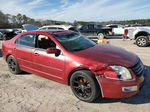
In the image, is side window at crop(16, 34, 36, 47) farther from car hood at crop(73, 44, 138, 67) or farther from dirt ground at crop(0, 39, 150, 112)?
car hood at crop(73, 44, 138, 67)

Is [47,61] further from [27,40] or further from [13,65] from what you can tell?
[13,65]

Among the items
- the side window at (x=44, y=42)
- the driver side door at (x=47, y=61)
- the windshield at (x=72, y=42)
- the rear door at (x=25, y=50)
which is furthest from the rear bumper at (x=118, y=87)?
the rear door at (x=25, y=50)

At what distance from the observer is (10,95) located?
165 inches

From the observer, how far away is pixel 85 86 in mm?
3707

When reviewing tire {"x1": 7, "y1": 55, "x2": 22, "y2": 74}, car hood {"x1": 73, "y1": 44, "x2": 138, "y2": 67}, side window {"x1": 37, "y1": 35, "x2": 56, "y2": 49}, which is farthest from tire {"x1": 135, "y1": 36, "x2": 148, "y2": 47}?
tire {"x1": 7, "y1": 55, "x2": 22, "y2": 74}

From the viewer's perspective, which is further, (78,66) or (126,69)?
(78,66)

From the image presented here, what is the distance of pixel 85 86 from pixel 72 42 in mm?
1322

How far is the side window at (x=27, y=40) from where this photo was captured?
15.9 feet

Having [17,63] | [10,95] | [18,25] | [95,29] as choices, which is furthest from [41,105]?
[18,25]

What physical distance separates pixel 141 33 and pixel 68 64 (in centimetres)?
880

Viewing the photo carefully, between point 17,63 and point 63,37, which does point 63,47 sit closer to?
point 63,37

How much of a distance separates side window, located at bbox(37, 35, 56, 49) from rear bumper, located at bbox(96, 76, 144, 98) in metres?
1.73

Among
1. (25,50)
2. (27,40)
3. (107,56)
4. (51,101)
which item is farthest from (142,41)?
(51,101)

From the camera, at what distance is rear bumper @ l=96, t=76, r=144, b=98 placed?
10.8ft
